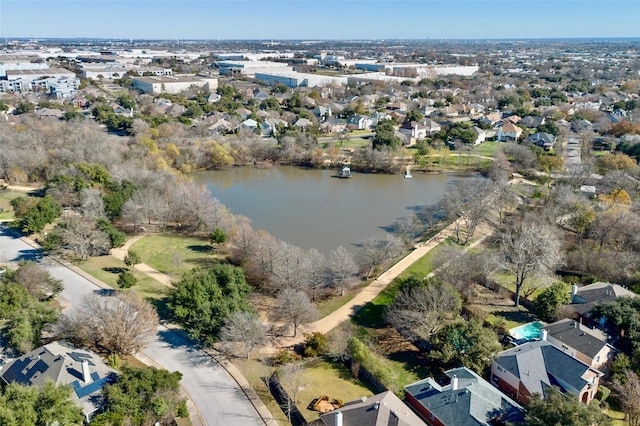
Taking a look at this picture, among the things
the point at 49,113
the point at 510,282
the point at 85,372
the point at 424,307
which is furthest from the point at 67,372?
the point at 49,113

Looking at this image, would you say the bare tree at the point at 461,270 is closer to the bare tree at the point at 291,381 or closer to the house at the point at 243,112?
the bare tree at the point at 291,381

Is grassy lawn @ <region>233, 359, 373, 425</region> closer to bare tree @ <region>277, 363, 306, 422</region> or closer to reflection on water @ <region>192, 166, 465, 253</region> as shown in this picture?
bare tree @ <region>277, 363, 306, 422</region>

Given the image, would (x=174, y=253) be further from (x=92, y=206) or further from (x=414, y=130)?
(x=414, y=130)

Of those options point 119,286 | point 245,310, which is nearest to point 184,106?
point 119,286

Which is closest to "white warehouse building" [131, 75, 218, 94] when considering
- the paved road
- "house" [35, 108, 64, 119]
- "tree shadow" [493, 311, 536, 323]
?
"house" [35, 108, 64, 119]

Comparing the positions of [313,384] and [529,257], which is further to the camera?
[529,257]
